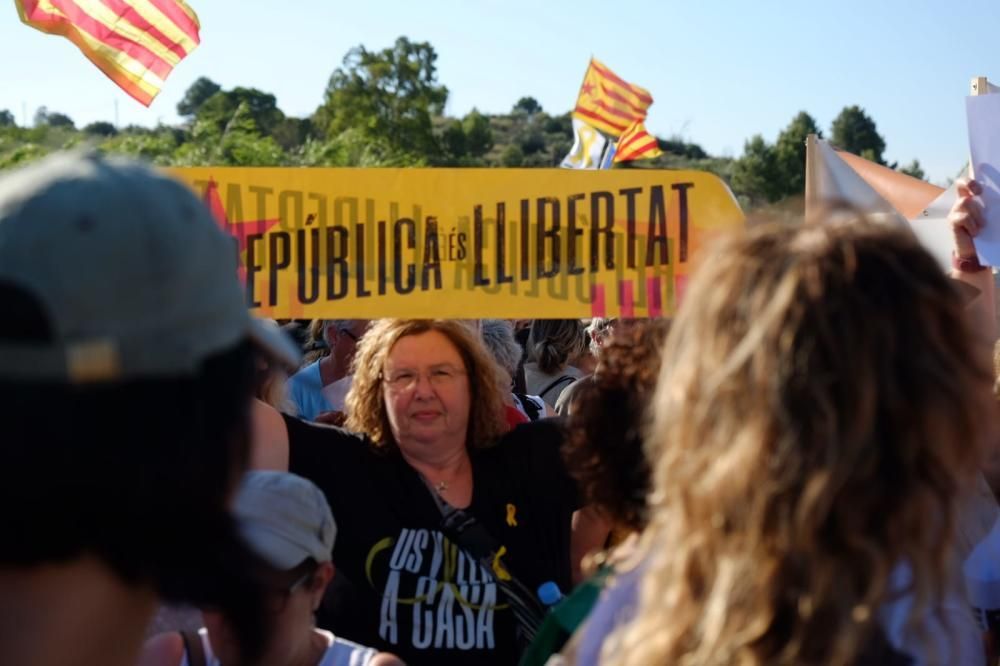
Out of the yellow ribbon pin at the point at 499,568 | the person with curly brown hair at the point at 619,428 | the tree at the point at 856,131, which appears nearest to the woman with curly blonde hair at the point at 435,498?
the yellow ribbon pin at the point at 499,568

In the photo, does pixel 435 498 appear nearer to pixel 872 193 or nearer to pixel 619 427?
pixel 619 427

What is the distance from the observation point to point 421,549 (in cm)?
285

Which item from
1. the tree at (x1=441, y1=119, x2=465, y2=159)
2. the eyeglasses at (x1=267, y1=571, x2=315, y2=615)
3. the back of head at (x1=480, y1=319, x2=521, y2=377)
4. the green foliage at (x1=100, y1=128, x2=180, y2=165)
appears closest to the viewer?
the eyeglasses at (x1=267, y1=571, x2=315, y2=615)

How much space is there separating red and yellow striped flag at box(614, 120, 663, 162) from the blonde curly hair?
11178 millimetres

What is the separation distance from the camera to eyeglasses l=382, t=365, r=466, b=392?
317 centimetres

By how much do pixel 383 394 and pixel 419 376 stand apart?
0.37 feet

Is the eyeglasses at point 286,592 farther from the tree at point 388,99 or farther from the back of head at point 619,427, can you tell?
the tree at point 388,99

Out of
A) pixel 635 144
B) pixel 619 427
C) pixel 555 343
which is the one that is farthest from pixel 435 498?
pixel 635 144

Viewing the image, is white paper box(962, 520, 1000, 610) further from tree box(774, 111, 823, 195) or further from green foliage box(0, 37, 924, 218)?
tree box(774, 111, 823, 195)

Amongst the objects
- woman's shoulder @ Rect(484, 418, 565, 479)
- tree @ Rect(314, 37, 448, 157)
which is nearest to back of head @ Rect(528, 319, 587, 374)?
woman's shoulder @ Rect(484, 418, 565, 479)

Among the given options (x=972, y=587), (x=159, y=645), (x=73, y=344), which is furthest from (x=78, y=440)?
(x=972, y=587)

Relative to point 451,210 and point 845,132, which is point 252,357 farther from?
point 845,132

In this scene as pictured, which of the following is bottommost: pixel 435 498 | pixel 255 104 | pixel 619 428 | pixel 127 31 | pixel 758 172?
pixel 435 498

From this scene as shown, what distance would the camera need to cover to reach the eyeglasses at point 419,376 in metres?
3.17
